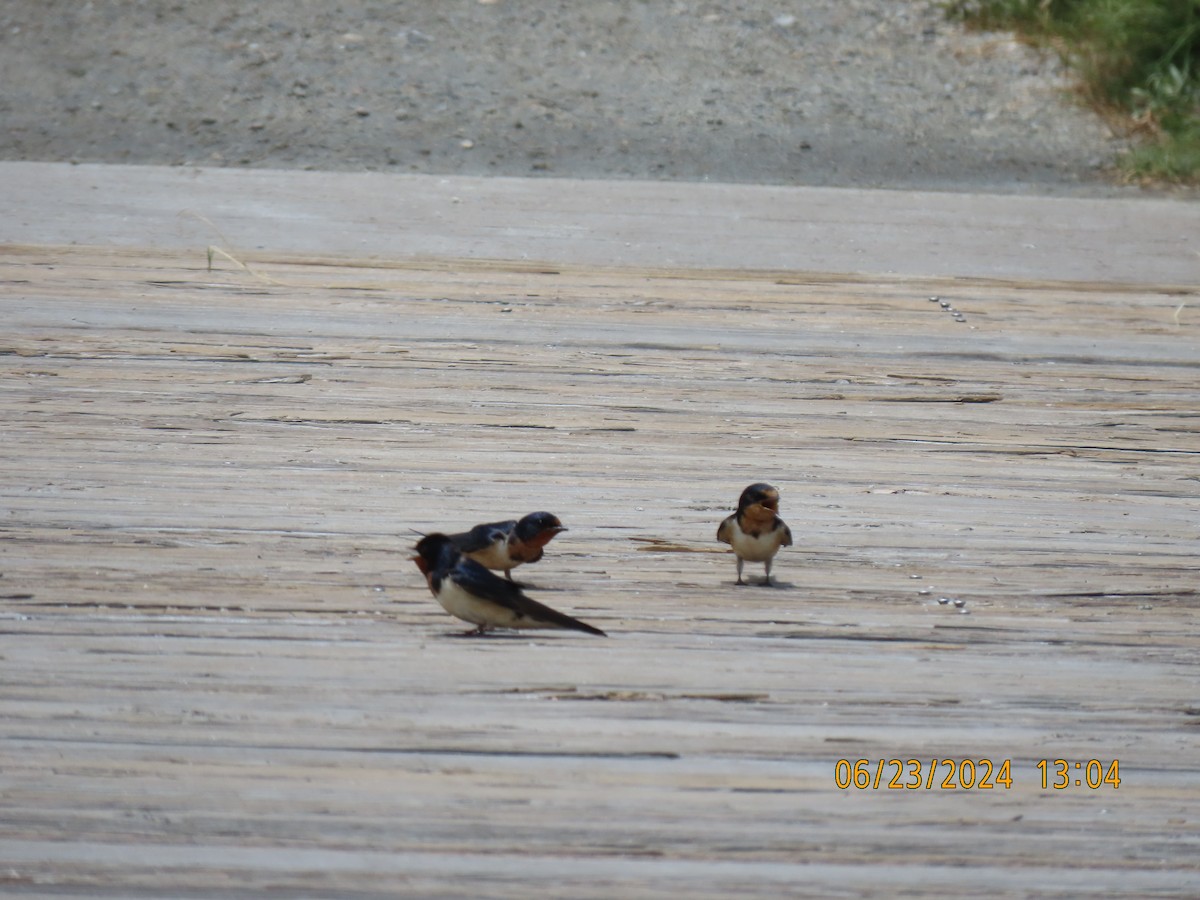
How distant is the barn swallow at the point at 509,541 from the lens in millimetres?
3051

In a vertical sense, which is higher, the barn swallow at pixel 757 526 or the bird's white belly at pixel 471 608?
the barn swallow at pixel 757 526

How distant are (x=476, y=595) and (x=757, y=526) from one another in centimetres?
61

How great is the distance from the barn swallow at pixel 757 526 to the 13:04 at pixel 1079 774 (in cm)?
78

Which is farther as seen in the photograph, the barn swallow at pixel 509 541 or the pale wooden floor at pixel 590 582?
the barn swallow at pixel 509 541

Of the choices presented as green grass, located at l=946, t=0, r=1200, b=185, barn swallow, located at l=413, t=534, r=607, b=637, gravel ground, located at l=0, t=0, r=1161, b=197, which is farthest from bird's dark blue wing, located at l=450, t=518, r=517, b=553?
green grass, located at l=946, t=0, r=1200, b=185

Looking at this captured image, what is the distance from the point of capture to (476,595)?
281 cm

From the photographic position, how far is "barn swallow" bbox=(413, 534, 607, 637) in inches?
110
